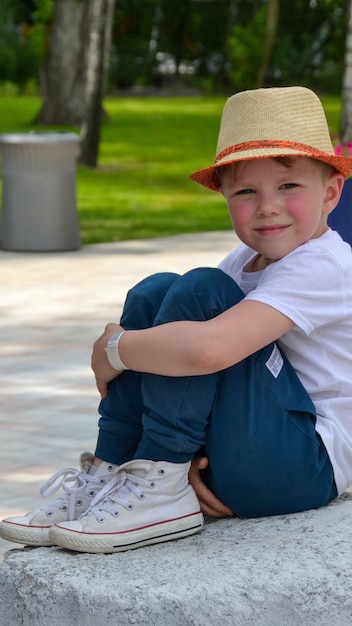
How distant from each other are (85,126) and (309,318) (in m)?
14.4

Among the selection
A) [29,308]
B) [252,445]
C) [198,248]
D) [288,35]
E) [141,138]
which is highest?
[252,445]

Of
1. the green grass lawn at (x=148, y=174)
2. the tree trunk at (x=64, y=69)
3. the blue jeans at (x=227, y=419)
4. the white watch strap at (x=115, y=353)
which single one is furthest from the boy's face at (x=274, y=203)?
the tree trunk at (x=64, y=69)

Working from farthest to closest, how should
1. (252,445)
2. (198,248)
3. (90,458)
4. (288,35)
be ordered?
(288,35) < (198,248) < (90,458) < (252,445)

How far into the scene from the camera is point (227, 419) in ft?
9.37

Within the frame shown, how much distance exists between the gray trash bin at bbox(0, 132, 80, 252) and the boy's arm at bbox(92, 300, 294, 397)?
746 centimetres

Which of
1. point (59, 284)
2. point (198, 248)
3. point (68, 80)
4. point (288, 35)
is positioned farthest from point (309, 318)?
point (288, 35)

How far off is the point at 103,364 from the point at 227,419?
13.1 inches

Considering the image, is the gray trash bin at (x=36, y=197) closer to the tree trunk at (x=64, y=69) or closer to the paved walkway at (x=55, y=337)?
the paved walkway at (x=55, y=337)

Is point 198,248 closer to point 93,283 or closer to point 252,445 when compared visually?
point 93,283

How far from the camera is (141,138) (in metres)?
22.4

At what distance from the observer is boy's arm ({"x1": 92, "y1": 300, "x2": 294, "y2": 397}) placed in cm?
A: 274

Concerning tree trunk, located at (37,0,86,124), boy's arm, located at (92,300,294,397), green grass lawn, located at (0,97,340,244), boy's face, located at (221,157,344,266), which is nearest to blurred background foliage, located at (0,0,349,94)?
green grass lawn, located at (0,97,340,244)

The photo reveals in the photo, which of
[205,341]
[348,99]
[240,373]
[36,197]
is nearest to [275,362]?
[240,373]

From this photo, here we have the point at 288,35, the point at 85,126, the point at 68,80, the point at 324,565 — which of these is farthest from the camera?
the point at 288,35
